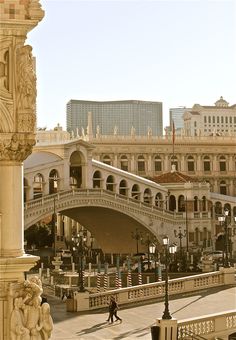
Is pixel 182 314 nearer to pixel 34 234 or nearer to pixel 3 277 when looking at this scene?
pixel 3 277

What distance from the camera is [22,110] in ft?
29.3

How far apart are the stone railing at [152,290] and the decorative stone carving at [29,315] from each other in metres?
16.2

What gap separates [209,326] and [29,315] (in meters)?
11.5

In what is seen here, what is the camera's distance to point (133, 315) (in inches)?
947

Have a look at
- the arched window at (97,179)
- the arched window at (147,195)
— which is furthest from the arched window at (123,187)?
the arched window at (97,179)

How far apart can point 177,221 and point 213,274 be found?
30.7m

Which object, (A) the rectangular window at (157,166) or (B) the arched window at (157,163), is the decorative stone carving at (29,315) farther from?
(A) the rectangular window at (157,166)

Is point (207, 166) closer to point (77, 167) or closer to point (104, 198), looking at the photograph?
point (77, 167)

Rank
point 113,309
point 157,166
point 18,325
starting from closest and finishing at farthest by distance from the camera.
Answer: point 18,325
point 113,309
point 157,166

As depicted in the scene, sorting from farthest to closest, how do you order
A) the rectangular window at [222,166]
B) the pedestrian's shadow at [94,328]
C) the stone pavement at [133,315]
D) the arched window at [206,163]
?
the rectangular window at [222,166]
the arched window at [206,163]
the pedestrian's shadow at [94,328]
the stone pavement at [133,315]

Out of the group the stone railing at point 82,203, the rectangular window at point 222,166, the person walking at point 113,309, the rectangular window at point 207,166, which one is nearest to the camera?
the person walking at point 113,309

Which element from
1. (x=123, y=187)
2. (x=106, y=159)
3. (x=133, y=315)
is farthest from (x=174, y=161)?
(x=133, y=315)

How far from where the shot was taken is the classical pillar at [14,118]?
8.88 meters

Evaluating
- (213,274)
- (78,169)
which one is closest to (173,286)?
(213,274)
